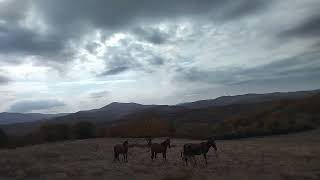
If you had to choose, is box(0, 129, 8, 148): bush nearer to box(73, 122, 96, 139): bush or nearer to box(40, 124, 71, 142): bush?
box(40, 124, 71, 142): bush

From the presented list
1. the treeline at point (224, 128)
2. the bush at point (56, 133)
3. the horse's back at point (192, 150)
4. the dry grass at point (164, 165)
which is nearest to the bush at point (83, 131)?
the treeline at point (224, 128)

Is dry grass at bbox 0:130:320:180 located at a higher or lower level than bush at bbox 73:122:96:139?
lower

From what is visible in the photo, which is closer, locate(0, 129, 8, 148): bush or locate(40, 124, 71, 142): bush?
locate(0, 129, 8, 148): bush

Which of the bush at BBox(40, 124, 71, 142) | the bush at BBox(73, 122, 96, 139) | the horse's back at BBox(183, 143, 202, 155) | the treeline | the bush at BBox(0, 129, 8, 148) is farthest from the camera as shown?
the bush at BBox(40, 124, 71, 142)

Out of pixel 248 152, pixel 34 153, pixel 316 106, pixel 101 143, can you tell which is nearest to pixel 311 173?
pixel 248 152

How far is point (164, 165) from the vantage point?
1219 inches

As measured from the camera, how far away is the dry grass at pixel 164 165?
2644 centimetres

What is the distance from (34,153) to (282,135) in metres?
29.2

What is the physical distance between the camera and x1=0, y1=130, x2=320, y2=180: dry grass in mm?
26438

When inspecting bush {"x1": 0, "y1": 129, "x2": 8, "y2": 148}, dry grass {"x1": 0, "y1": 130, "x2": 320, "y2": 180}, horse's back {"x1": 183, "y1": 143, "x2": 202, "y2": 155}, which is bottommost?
dry grass {"x1": 0, "y1": 130, "x2": 320, "y2": 180}

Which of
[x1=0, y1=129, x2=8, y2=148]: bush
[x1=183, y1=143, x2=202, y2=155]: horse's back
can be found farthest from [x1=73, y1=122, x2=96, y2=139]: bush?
[x1=183, y1=143, x2=202, y2=155]: horse's back

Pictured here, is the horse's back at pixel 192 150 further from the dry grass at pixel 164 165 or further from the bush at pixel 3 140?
the bush at pixel 3 140

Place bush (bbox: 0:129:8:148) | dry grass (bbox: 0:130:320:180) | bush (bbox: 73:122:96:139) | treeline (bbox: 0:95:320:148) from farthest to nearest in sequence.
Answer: bush (bbox: 73:122:96:139)
bush (bbox: 0:129:8:148)
treeline (bbox: 0:95:320:148)
dry grass (bbox: 0:130:320:180)

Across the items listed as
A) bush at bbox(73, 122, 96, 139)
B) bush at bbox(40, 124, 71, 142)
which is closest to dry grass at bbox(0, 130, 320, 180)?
bush at bbox(73, 122, 96, 139)
